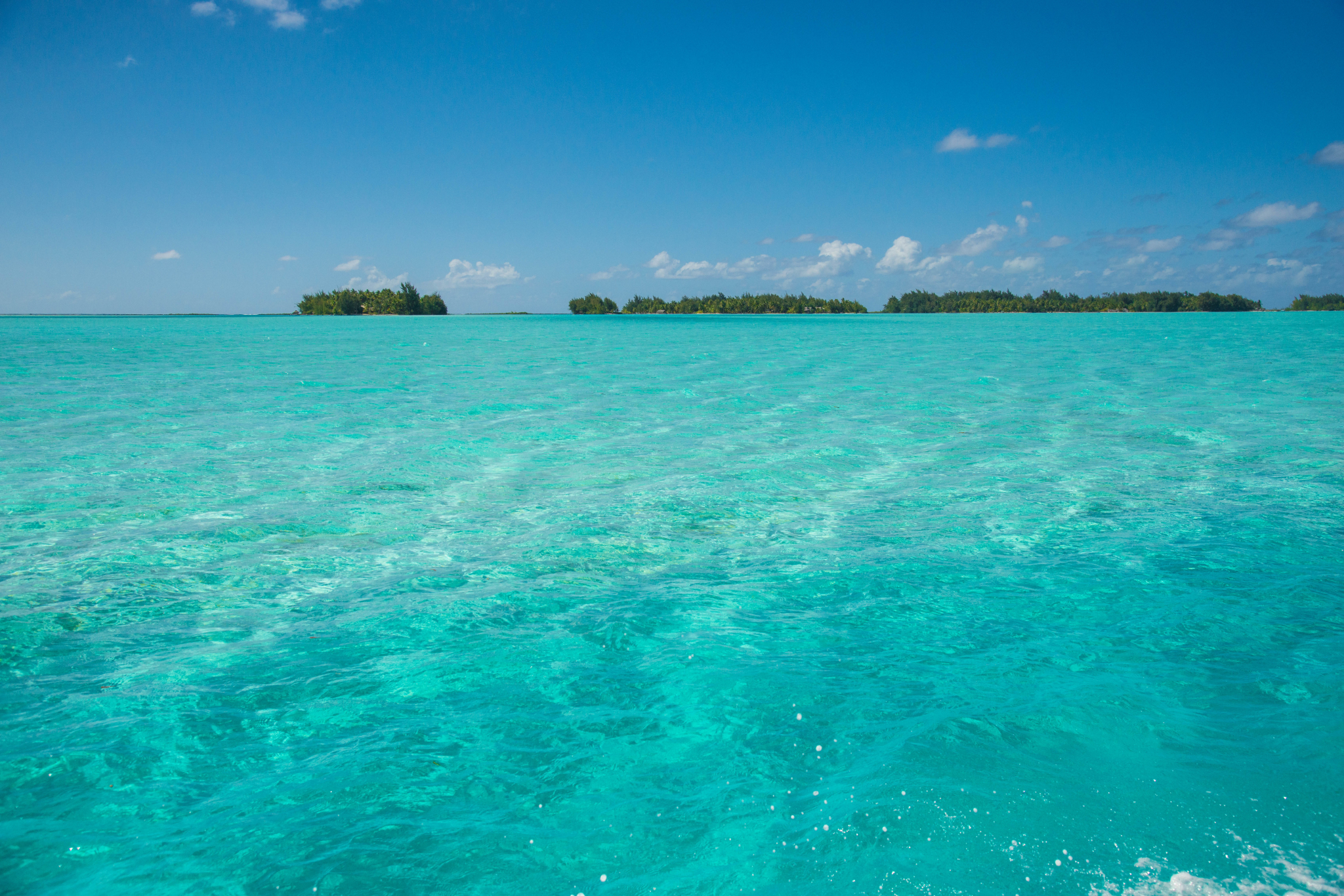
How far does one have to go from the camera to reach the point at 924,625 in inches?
179

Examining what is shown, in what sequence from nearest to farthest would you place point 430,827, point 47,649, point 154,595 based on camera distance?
point 430,827, point 47,649, point 154,595

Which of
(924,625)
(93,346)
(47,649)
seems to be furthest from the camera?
(93,346)

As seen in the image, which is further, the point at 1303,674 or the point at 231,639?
the point at 231,639

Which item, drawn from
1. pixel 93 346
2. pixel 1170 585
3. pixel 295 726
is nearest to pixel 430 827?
pixel 295 726

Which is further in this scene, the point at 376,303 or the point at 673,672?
the point at 376,303

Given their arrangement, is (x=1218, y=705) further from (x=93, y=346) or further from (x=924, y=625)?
(x=93, y=346)

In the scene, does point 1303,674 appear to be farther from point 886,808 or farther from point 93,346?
point 93,346

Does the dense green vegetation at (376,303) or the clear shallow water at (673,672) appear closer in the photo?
the clear shallow water at (673,672)

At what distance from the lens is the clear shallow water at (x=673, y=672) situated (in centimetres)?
271

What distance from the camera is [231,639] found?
4426 mm

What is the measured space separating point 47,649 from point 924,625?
17.9ft

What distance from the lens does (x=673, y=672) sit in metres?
4.06

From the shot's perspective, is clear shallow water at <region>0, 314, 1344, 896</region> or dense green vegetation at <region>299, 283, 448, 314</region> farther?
dense green vegetation at <region>299, 283, 448, 314</region>

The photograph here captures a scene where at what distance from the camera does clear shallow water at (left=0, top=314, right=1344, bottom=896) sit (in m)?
2.71
